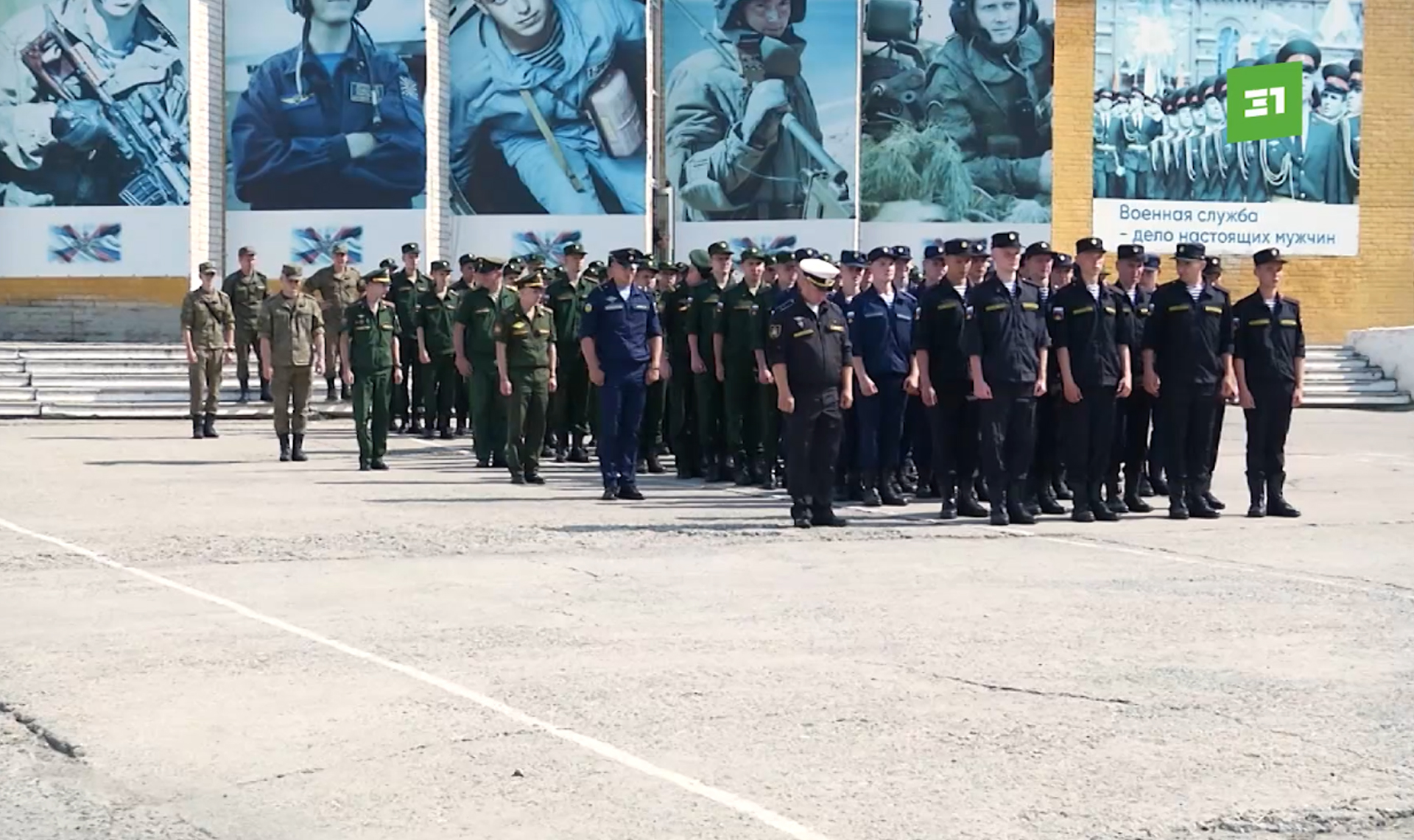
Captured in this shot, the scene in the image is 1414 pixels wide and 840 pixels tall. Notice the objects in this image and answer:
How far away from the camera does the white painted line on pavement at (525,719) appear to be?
593 centimetres

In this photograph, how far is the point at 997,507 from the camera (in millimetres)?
13883

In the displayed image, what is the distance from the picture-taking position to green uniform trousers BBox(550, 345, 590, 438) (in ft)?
64.6

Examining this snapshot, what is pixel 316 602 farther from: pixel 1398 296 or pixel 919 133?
pixel 1398 296

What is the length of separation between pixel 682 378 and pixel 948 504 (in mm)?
4731

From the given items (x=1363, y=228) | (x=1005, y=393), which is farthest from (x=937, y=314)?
(x=1363, y=228)

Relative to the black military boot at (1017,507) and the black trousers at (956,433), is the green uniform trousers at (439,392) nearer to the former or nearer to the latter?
the black trousers at (956,433)

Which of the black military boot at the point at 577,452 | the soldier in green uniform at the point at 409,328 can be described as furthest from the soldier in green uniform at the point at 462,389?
the black military boot at the point at 577,452

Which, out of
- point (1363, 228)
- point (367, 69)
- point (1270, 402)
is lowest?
point (1270, 402)

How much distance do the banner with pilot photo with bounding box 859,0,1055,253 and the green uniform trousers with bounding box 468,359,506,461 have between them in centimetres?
1458

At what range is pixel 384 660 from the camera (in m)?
8.37

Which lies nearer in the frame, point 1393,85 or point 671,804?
point 671,804

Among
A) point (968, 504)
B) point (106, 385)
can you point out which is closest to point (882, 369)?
point (968, 504)

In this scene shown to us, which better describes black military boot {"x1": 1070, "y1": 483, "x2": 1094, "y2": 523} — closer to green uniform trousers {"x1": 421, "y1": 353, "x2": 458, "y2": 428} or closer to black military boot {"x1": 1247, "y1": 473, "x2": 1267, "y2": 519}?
black military boot {"x1": 1247, "y1": 473, "x2": 1267, "y2": 519}

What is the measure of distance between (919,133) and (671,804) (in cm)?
2738
